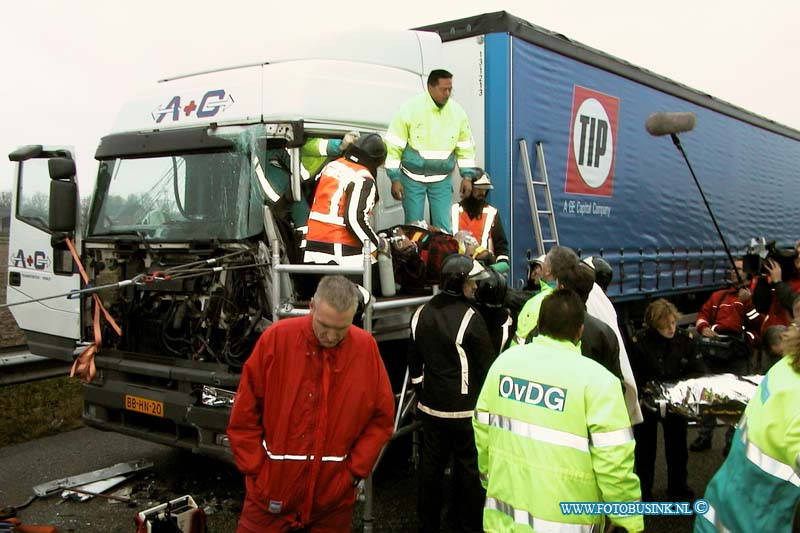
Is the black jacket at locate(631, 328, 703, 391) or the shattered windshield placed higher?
the shattered windshield

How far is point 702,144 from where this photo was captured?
8953 millimetres

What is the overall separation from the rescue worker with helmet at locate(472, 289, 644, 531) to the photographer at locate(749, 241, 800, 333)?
3.67 m

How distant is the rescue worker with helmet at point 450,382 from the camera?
3.89 metres

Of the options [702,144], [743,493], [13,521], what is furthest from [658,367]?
[702,144]

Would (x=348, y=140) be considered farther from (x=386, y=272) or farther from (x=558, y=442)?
(x=558, y=442)

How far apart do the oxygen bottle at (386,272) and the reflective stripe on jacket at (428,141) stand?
0.76 meters

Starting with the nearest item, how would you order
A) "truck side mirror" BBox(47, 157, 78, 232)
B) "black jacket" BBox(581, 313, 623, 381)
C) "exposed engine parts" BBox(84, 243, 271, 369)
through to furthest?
"black jacket" BBox(581, 313, 623, 381)
"exposed engine parts" BBox(84, 243, 271, 369)
"truck side mirror" BBox(47, 157, 78, 232)

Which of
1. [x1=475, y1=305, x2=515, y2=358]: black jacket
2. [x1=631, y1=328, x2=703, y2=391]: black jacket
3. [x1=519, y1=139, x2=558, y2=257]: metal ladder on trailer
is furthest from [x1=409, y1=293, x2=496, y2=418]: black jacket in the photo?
[x1=519, y1=139, x2=558, y2=257]: metal ladder on trailer

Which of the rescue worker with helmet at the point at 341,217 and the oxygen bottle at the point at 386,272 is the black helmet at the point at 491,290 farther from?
the rescue worker with helmet at the point at 341,217

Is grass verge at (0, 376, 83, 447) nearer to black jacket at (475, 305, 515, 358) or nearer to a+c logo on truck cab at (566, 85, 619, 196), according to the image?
black jacket at (475, 305, 515, 358)

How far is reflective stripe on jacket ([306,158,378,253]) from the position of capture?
434cm

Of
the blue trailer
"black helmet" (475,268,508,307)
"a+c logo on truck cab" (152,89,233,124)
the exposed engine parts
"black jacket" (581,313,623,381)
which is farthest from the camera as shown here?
the blue trailer

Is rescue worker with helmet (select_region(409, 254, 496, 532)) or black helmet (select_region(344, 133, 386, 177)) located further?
black helmet (select_region(344, 133, 386, 177))

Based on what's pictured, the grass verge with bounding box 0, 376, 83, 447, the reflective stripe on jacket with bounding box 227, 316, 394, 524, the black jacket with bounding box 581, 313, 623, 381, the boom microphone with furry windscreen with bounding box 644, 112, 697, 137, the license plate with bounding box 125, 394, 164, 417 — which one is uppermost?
the boom microphone with furry windscreen with bounding box 644, 112, 697, 137
